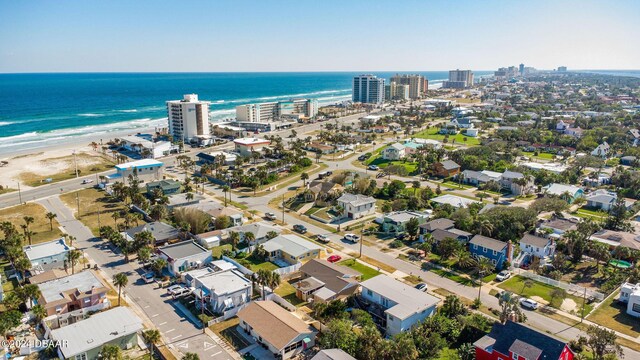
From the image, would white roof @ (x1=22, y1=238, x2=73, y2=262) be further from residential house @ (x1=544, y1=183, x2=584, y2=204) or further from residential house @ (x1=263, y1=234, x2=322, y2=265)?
residential house @ (x1=544, y1=183, x2=584, y2=204)

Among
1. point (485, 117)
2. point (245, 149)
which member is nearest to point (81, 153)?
point (245, 149)

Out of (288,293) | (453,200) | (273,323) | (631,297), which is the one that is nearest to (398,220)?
(453,200)

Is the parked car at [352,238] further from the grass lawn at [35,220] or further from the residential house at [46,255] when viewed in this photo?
the grass lawn at [35,220]

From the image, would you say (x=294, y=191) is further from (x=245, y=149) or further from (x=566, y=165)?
(x=566, y=165)

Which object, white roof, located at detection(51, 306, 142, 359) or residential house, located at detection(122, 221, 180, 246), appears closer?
white roof, located at detection(51, 306, 142, 359)

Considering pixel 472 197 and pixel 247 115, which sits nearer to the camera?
pixel 472 197

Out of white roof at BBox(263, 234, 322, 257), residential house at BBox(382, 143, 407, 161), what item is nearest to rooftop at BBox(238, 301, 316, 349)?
white roof at BBox(263, 234, 322, 257)
